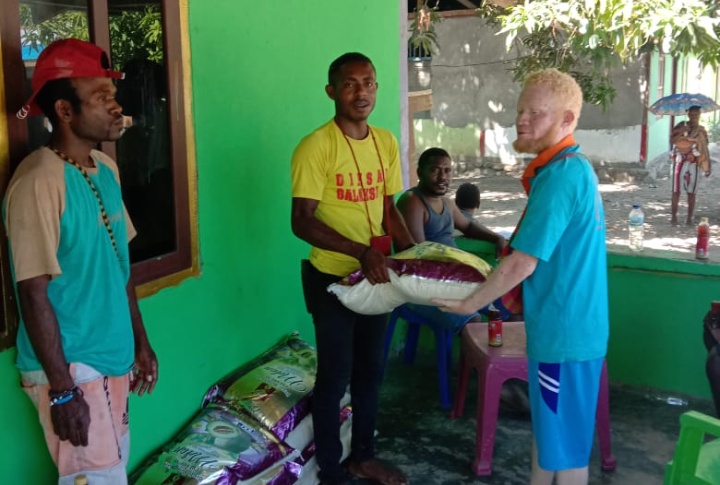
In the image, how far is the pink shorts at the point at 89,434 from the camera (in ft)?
6.33

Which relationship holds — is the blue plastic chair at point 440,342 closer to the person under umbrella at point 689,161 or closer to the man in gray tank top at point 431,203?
the man in gray tank top at point 431,203

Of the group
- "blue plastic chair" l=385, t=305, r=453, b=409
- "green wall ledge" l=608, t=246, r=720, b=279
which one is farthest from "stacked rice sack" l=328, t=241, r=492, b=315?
"green wall ledge" l=608, t=246, r=720, b=279

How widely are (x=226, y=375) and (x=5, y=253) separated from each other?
137cm

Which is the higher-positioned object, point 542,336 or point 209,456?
point 542,336

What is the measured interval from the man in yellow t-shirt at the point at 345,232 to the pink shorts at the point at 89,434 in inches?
39.6

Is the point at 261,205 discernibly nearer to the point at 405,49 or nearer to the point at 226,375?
the point at 226,375

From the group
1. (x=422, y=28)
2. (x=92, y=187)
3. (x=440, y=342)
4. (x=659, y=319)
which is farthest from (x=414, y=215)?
(x=422, y=28)

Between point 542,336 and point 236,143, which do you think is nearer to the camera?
point 542,336

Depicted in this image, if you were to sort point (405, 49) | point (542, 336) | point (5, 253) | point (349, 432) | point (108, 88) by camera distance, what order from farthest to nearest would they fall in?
point (405, 49) < point (349, 432) < point (542, 336) < point (5, 253) < point (108, 88)

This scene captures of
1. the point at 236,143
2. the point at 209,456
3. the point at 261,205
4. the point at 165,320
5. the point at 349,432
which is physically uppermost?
the point at 236,143

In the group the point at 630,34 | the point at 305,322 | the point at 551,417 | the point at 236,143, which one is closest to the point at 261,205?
the point at 236,143

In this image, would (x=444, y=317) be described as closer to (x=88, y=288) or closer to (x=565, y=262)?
(x=565, y=262)

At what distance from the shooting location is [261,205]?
346 cm

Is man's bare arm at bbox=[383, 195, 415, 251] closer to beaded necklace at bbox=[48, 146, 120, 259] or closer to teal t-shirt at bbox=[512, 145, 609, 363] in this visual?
teal t-shirt at bbox=[512, 145, 609, 363]
